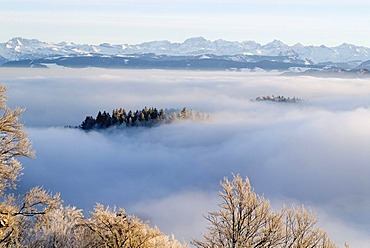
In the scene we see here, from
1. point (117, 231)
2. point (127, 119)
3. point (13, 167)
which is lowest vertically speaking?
point (127, 119)

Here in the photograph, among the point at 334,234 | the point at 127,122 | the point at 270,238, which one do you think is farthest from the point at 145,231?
the point at 127,122

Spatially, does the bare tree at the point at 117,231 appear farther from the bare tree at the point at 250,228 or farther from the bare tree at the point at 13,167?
the bare tree at the point at 13,167

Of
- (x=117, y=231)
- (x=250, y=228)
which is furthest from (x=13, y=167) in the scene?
(x=250, y=228)

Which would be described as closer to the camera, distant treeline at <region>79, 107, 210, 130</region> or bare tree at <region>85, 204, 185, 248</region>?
bare tree at <region>85, 204, 185, 248</region>

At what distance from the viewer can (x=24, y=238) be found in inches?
1235

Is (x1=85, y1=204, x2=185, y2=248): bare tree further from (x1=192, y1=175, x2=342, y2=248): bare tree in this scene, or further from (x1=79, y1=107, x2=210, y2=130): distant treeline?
(x1=79, y1=107, x2=210, y2=130): distant treeline

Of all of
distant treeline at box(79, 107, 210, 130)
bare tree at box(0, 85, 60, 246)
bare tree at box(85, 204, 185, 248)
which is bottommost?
distant treeline at box(79, 107, 210, 130)

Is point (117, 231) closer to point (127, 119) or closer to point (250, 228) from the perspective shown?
point (250, 228)

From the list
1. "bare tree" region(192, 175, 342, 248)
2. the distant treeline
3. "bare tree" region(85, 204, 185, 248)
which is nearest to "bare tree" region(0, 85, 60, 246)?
"bare tree" region(85, 204, 185, 248)

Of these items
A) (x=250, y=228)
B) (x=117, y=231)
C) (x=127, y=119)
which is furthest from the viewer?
(x=127, y=119)

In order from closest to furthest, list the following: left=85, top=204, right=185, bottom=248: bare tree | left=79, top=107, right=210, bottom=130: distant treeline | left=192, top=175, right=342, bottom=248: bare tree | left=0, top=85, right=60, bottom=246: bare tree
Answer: left=0, top=85, right=60, bottom=246: bare tree → left=85, top=204, right=185, bottom=248: bare tree → left=192, top=175, right=342, bottom=248: bare tree → left=79, top=107, right=210, bottom=130: distant treeline

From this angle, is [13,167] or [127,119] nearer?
[13,167]

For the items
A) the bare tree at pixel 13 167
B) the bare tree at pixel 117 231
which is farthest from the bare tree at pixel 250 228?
the bare tree at pixel 13 167

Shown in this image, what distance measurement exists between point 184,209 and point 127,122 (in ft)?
176
